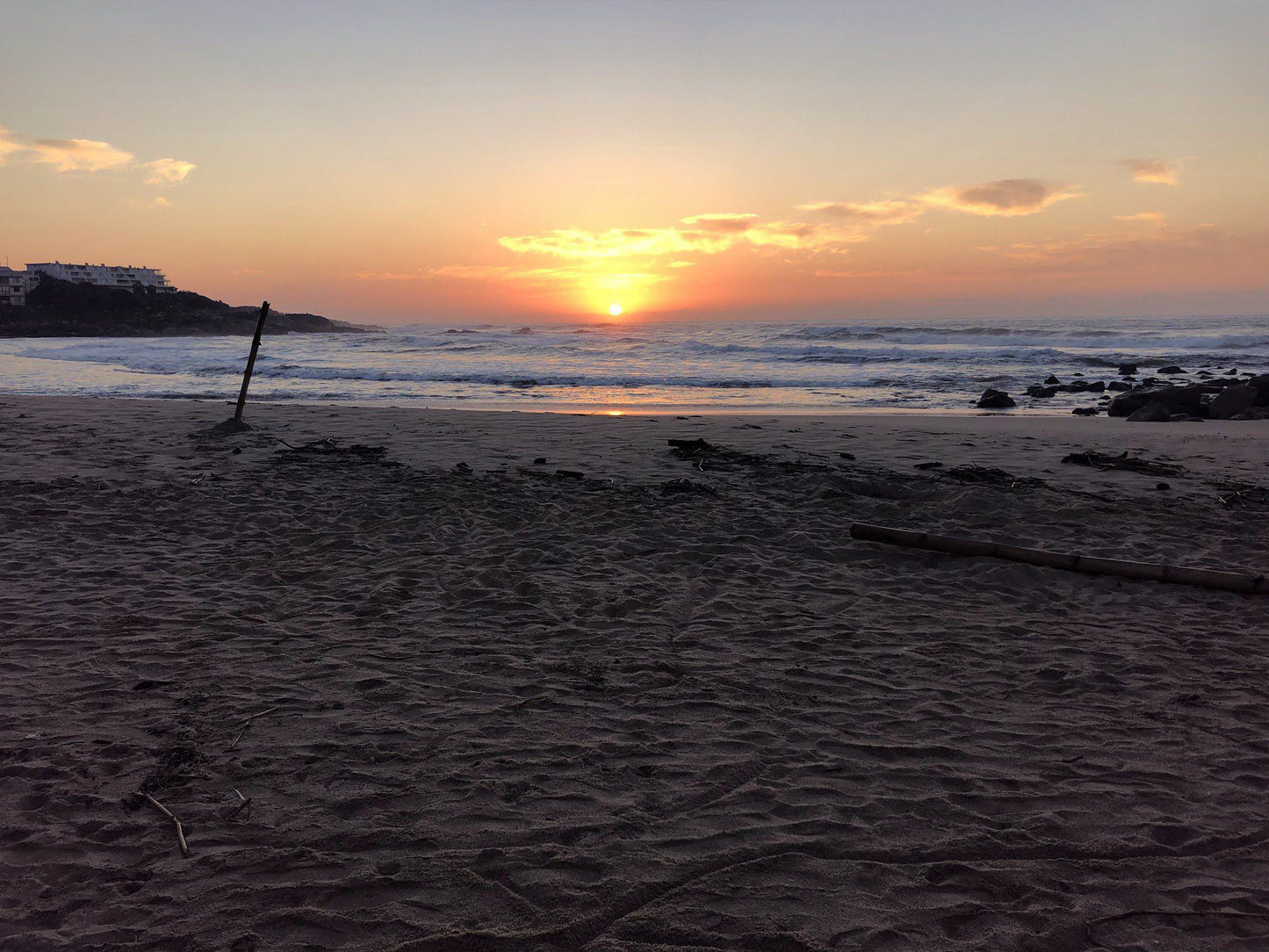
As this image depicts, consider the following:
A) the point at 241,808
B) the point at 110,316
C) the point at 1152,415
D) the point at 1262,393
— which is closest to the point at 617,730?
the point at 241,808

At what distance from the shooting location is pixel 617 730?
12.2 ft

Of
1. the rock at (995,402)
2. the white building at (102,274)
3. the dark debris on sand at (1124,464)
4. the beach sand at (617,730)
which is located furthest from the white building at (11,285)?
the dark debris on sand at (1124,464)

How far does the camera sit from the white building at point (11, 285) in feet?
357

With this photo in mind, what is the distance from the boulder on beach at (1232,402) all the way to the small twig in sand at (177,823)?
20219 millimetres

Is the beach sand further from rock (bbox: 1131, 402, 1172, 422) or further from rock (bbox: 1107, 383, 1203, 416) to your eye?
rock (bbox: 1107, 383, 1203, 416)

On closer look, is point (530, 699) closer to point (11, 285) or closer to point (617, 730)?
point (617, 730)

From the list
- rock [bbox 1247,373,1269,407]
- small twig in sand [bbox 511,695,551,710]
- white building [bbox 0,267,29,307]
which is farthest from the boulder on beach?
white building [bbox 0,267,29,307]

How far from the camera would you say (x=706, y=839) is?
291 centimetres

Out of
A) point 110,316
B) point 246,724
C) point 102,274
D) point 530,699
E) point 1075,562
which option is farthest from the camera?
point 102,274

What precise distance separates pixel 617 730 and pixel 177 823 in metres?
1.82

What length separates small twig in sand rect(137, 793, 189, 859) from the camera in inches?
110

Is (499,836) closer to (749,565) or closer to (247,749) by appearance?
(247,749)

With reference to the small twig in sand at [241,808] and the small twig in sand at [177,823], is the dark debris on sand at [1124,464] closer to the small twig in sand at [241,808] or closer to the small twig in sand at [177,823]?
the small twig in sand at [241,808]

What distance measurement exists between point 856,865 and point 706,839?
1.76 ft
